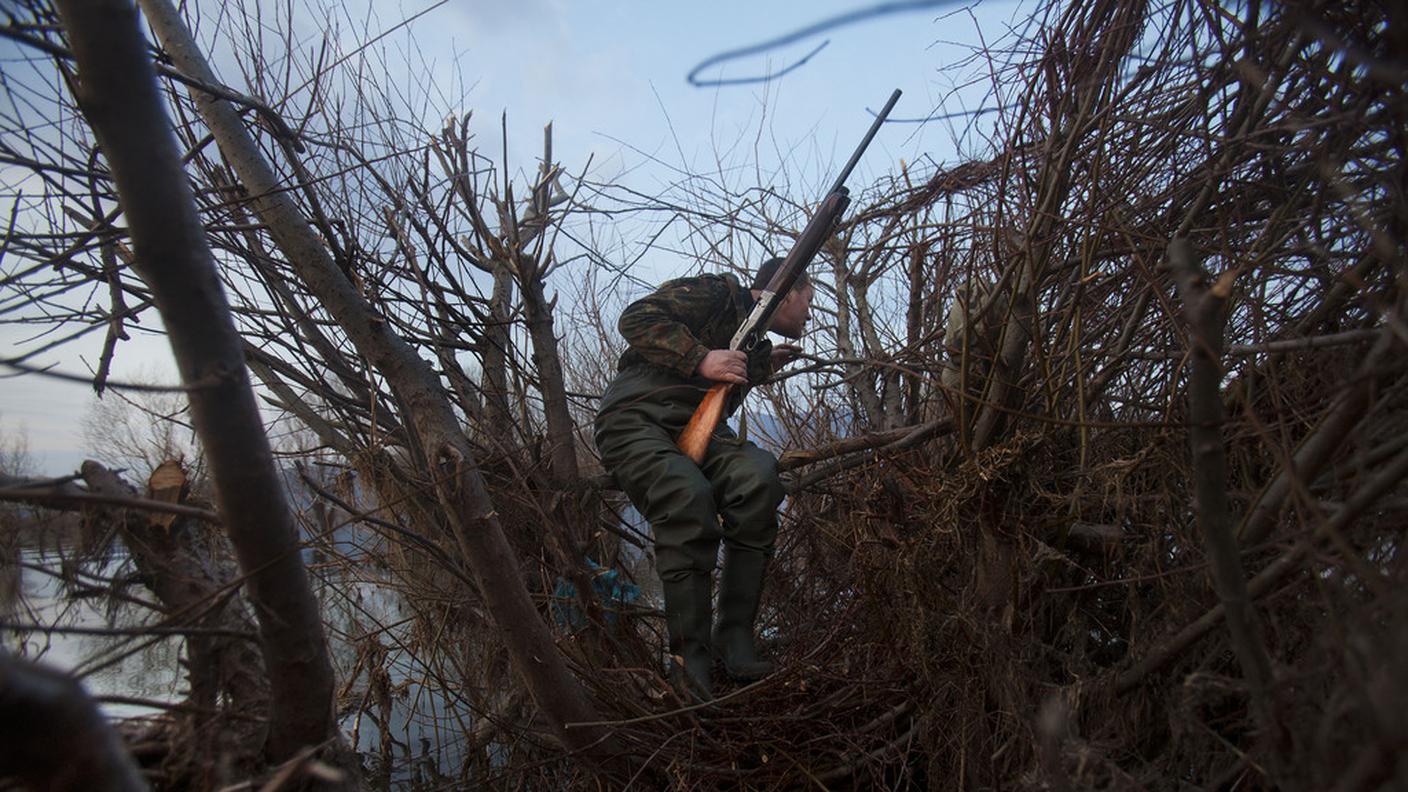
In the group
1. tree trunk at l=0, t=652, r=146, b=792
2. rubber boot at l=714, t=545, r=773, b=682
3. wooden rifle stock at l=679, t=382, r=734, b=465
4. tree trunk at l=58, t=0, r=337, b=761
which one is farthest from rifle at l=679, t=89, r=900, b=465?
tree trunk at l=0, t=652, r=146, b=792

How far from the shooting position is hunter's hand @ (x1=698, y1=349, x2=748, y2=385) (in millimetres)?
3203

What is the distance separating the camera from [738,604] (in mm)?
3041

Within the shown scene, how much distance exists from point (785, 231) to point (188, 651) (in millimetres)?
3654

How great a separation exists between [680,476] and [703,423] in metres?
0.30

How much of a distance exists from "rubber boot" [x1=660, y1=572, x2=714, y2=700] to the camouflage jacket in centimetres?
83

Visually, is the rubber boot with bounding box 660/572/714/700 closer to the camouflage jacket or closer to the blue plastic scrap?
the blue plastic scrap

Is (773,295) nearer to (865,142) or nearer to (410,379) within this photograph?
(865,142)

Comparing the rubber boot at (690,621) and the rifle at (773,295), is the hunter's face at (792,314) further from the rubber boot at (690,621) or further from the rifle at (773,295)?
the rubber boot at (690,621)

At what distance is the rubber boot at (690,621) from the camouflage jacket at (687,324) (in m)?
0.83

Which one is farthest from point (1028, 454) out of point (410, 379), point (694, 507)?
→ point (410, 379)

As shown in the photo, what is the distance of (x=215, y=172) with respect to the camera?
9.96 ft

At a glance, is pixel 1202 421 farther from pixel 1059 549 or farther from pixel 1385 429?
pixel 1059 549

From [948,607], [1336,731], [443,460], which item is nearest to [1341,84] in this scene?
[1336,731]

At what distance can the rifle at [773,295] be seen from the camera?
316 cm
